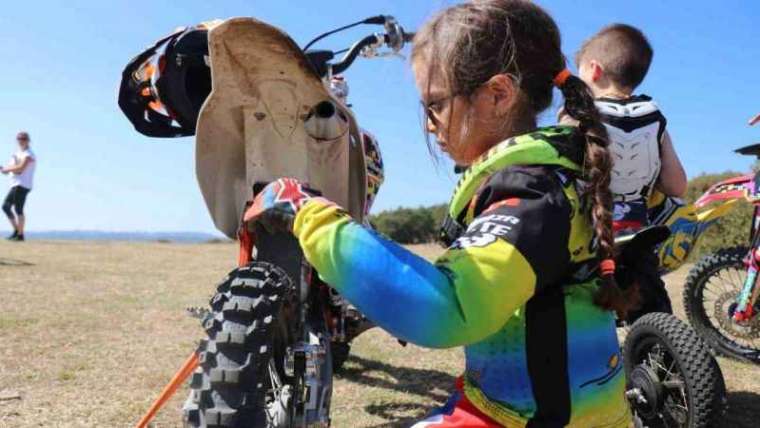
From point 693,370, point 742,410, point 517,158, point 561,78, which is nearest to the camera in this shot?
point 517,158

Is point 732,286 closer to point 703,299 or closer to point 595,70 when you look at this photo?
point 703,299

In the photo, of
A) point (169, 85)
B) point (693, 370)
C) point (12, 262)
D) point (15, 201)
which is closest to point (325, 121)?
point (169, 85)

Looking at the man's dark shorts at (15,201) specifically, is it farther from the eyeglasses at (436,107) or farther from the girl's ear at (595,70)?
the eyeglasses at (436,107)

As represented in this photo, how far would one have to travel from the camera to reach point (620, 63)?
280 centimetres

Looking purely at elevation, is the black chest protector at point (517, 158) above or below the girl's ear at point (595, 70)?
below

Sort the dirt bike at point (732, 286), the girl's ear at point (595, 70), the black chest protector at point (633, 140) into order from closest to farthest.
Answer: the black chest protector at point (633, 140), the girl's ear at point (595, 70), the dirt bike at point (732, 286)

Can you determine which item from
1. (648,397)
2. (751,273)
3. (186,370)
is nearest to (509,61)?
(186,370)

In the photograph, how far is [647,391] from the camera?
2.62 meters

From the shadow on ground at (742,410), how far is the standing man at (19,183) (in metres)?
10.7

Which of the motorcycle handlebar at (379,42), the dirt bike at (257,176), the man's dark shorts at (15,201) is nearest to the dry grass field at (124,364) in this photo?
the dirt bike at (257,176)

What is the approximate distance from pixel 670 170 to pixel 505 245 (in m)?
2.02

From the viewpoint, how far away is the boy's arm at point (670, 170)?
8.94ft

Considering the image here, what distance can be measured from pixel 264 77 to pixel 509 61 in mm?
974

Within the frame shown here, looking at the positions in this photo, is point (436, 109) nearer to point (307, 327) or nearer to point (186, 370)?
point (307, 327)
